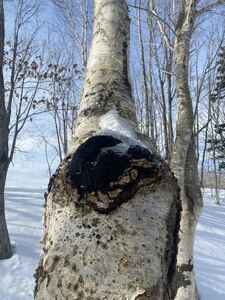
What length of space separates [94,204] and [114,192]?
0.04 meters

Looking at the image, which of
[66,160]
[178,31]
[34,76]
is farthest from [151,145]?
[34,76]

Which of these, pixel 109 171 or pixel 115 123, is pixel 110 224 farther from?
pixel 115 123

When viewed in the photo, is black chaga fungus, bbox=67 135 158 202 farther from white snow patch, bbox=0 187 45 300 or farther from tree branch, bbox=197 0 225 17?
white snow patch, bbox=0 187 45 300

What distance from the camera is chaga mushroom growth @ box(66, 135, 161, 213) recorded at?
0.64m

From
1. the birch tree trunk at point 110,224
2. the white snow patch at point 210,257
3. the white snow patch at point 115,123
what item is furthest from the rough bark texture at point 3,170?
the birch tree trunk at point 110,224

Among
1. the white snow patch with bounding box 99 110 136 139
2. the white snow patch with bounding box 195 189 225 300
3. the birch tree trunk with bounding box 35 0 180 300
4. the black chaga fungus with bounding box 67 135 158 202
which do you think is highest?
the white snow patch with bounding box 99 110 136 139

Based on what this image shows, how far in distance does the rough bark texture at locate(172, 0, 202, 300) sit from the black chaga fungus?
2.67 metres

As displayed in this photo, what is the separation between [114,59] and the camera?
1070 millimetres

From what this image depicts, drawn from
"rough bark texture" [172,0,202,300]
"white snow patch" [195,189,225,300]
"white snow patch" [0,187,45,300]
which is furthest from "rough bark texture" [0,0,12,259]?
"white snow patch" [195,189,225,300]

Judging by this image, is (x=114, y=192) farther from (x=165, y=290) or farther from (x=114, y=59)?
(x=114, y=59)

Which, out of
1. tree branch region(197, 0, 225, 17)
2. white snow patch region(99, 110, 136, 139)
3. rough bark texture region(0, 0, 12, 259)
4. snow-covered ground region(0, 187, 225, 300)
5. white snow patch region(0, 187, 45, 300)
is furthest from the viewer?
rough bark texture region(0, 0, 12, 259)

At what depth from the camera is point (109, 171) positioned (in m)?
0.66

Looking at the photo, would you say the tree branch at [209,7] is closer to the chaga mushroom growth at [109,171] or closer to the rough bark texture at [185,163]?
the rough bark texture at [185,163]

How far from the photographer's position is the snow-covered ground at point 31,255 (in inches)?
181
